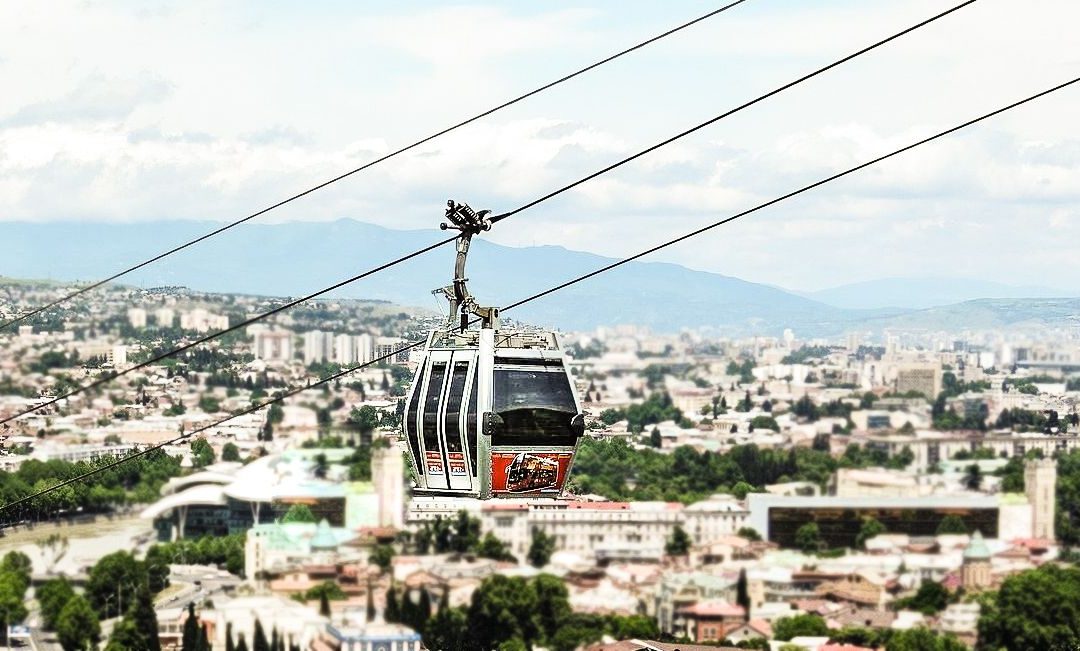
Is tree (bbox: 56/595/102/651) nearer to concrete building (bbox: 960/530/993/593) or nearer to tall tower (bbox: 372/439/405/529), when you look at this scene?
tall tower (bbox: 372/439/405/529)

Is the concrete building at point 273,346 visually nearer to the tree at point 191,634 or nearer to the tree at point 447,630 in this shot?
the tree at point 191,634

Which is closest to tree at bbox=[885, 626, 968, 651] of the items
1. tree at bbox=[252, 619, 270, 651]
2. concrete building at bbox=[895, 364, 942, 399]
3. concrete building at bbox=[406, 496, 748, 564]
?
concrete building at bbox=[406, 496, 748, 564]

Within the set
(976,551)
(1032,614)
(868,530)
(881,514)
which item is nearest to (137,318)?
(868,530)

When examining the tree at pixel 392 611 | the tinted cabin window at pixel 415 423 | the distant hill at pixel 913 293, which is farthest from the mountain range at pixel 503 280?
the tinted cabin window at pixel 415 423

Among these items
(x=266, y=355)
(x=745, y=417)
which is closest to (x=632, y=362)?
(x=745, y=417)

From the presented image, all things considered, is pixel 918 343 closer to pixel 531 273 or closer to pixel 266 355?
pixel 531 273

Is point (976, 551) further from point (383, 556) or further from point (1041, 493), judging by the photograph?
point (383, 556)
